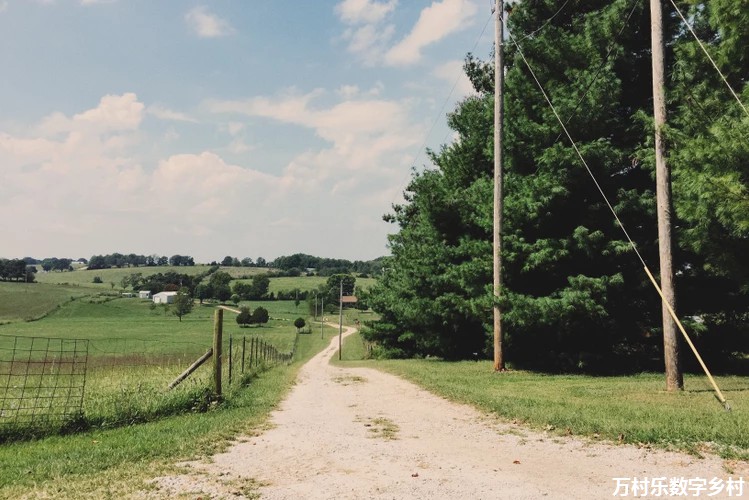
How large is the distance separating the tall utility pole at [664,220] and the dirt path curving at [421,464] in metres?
5.22

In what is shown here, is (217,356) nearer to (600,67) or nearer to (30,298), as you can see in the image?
(600,67)

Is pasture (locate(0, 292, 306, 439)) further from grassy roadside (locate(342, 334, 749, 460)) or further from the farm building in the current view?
grassy roadside (locate(342, 334, 749, 460))

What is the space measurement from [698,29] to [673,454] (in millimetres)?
13914

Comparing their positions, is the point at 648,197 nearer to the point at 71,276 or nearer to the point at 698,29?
the point at 698,29

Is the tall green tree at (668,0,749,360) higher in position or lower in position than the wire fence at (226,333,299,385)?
higher

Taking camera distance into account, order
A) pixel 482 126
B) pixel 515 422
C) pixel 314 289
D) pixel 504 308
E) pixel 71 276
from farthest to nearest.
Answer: pixel 71 276 < pixel 314 289 < pixel 482 126 < pixel 504 308 < pixel 515 422

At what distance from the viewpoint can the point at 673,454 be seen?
6.09 metres

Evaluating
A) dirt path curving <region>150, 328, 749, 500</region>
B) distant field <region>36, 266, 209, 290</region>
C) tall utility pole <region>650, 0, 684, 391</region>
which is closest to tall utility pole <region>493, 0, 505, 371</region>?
tall utility pole <region>650, 0, 684, 391</region>

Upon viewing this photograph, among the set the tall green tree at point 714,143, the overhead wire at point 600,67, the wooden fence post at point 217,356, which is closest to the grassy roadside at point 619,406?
the tall green tree at point 714,143

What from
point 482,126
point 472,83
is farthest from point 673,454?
point 472,83

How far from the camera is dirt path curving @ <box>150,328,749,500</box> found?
16.6ft

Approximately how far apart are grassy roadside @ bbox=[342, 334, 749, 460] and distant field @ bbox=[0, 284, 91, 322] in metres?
81.0

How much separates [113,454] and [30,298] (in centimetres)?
11199

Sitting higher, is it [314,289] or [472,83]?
[472,83]
